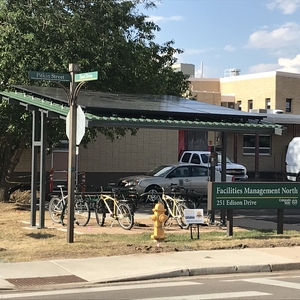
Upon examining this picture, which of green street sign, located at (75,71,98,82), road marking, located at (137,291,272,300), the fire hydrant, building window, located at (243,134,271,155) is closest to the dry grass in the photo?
the fire hydrant

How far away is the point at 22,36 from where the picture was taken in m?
17.8

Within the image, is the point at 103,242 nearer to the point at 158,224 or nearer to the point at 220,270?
the point at 158,224

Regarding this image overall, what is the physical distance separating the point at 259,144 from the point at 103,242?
98.1 feet

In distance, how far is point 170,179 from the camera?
23734mm

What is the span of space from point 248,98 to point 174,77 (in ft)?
82.7

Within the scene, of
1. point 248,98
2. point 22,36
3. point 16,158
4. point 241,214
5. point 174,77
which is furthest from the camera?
point 248,98

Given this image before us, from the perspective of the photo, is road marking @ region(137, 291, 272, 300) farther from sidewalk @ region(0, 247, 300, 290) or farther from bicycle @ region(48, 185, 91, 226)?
bicycle @ region(48, 185, 91, 226)

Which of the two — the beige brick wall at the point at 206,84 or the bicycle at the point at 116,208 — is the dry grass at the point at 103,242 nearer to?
the bicycle at the point at 116,208

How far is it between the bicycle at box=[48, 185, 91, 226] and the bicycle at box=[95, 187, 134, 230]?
368 mm

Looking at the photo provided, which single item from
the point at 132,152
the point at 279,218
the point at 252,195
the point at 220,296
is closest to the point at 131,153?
the point at 132,152

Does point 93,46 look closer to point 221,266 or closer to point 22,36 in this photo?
point 22,36

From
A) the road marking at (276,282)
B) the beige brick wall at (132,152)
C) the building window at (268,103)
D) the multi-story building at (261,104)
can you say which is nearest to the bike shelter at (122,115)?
the road marking at (276,282)

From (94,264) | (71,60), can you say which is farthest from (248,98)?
(94,264)

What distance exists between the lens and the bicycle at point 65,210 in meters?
15.4
